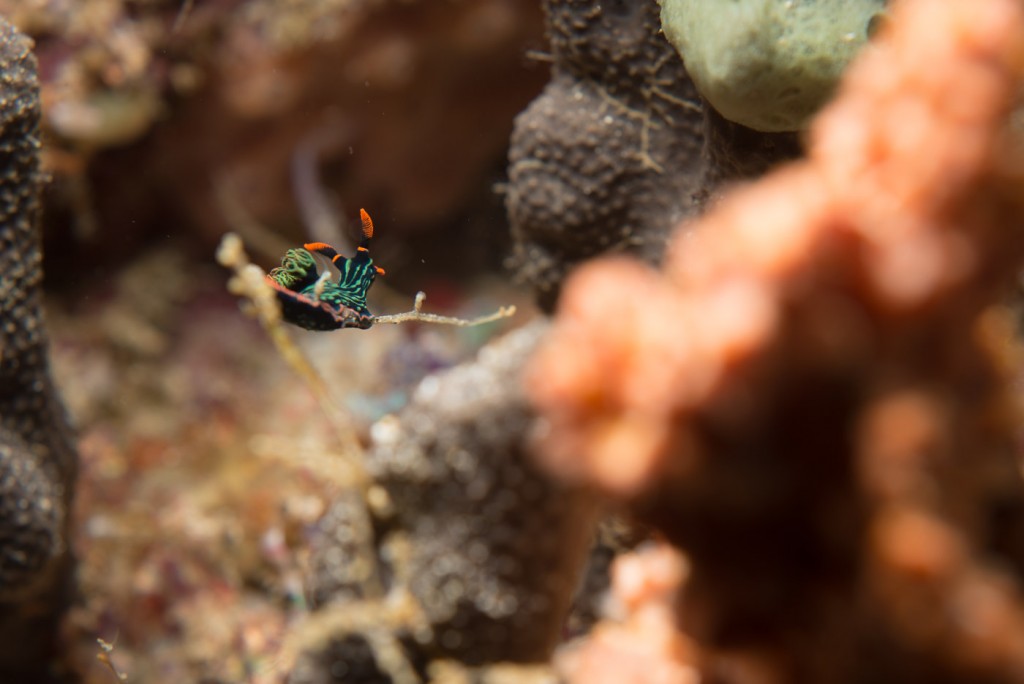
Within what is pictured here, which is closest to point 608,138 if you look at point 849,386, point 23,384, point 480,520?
point 480,520

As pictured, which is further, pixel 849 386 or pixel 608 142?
pixel 608 142

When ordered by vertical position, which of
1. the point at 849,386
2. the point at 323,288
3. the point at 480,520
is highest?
the point at 849,386

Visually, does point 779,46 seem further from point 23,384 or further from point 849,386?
point 23,384

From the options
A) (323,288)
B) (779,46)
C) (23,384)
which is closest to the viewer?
(779,46)

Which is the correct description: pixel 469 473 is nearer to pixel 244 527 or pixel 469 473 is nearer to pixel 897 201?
pixel 897 201

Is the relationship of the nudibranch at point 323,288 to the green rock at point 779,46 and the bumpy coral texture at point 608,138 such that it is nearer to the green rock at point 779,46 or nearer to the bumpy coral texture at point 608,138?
the bumpy coral texture at point 608,138

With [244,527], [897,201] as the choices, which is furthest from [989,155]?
[244,527]

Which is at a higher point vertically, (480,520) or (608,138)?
(608,138)
